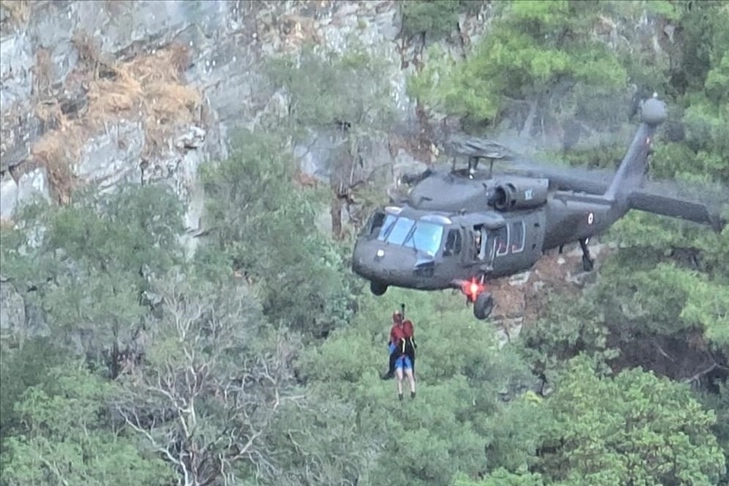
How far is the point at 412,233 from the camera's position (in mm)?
18016

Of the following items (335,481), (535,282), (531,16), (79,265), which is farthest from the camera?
(535,282)

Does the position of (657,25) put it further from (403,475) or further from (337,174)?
(403,475)

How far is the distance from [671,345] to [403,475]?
8.72 metres

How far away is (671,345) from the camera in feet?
111

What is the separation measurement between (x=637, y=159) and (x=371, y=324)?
8730mm

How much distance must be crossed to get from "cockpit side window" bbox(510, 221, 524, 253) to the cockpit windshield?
1.05 metres

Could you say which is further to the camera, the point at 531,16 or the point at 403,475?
the point at 531,16

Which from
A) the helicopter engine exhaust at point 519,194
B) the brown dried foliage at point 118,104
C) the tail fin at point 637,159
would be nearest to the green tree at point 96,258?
the brown dried foliage at point 118,104

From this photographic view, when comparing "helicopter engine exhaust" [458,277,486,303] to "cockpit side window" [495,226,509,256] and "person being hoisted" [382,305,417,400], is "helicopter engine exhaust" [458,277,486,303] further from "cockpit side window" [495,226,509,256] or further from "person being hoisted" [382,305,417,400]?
"person being hoisted" [382,305,417,400]

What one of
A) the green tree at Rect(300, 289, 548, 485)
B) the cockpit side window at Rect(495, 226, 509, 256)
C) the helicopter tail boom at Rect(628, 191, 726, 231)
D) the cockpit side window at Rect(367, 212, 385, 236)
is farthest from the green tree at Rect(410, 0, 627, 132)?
the cockpit side window at Rect(367, 212, 385, 236)

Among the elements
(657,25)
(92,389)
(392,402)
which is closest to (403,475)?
(392,402)

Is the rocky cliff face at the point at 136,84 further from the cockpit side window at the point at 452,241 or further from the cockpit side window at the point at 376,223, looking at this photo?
the cockpit side window at the point at 452,241

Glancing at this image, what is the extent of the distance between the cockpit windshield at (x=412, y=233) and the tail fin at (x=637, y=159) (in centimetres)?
339

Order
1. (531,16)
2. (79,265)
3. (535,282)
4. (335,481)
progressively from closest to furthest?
(335,481), (79,265), (531,16), (535,282)
